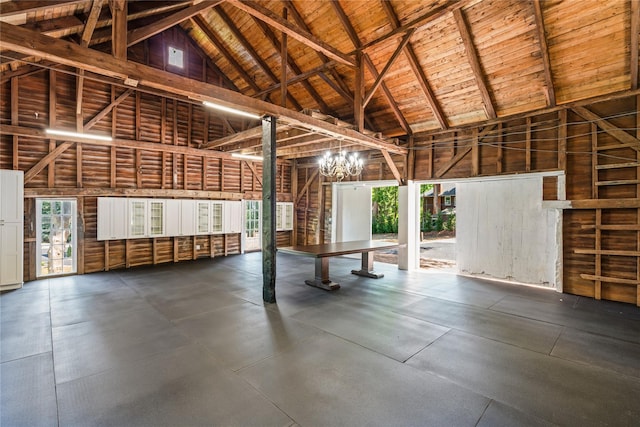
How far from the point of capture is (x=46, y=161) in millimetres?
6848

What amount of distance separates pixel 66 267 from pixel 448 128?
9.94m

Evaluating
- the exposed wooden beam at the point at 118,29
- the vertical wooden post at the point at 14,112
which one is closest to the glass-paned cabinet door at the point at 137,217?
the vertical wooden post at the point at 14,112

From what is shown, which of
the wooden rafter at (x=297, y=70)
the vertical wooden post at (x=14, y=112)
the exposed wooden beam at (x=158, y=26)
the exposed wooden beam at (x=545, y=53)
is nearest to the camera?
the exposed wooden beam at (x=158, y=26)

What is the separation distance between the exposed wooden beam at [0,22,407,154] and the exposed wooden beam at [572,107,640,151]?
4.61 m

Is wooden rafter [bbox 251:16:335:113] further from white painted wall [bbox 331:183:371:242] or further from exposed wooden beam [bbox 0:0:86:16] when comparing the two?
exposed wooden beam [bbox 0:0:86:16]

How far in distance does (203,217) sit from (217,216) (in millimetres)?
466

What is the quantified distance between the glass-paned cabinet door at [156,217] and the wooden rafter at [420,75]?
731 cm

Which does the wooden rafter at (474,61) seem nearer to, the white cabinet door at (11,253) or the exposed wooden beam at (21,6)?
the exposed wooden beam at (21,6)

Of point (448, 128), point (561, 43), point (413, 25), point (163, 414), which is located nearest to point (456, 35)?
point (413, 25)

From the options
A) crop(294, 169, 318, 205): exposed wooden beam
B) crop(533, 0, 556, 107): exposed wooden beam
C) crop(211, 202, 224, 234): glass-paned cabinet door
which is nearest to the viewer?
crop(533, 0, 556, 107): exposed wooden beam

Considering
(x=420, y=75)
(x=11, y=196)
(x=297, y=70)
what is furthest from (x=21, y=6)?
(x=420, y=75)

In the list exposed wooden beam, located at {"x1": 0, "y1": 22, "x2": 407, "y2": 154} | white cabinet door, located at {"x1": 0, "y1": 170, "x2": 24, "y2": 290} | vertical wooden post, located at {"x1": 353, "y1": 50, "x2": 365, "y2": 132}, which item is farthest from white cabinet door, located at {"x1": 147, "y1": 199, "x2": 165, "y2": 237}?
vertical wooden post, located at {"x1": 353, "y1": 50, "x2": 365, "y2": 132}

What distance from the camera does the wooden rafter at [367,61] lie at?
5992mm

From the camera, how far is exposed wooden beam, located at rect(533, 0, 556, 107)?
486 centimetres
